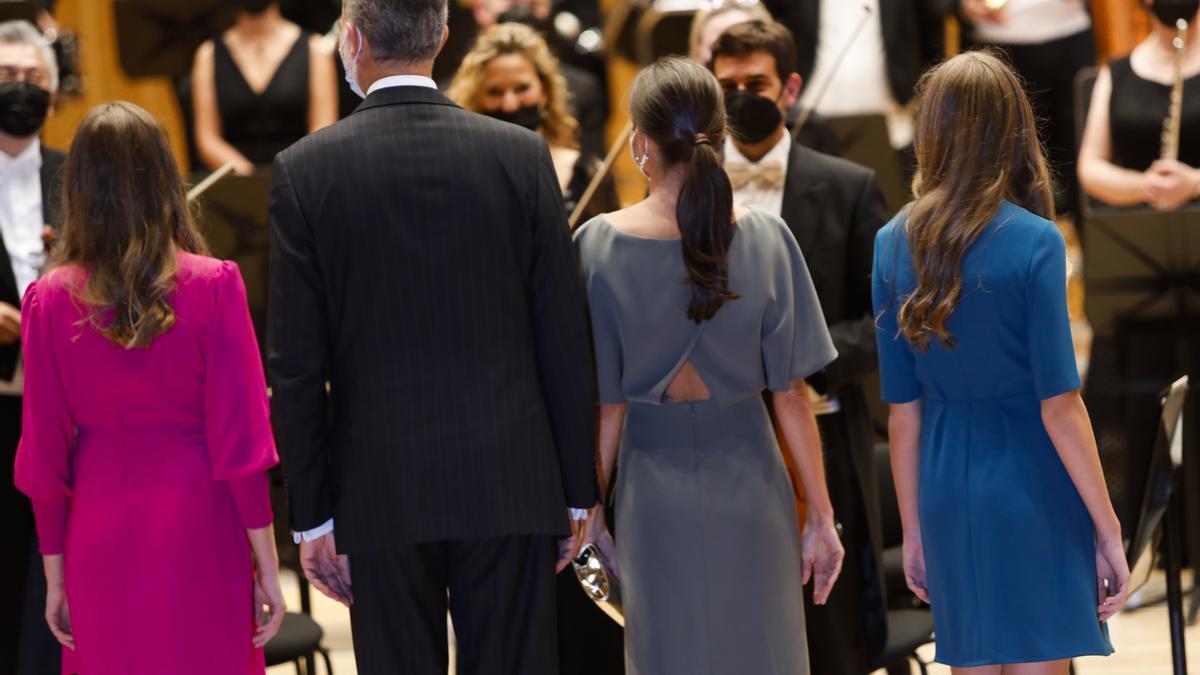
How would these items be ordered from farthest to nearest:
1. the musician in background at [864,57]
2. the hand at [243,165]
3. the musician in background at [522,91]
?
the musician in background at [864,57], the hand at [243,165], the musician in background at [522,91]

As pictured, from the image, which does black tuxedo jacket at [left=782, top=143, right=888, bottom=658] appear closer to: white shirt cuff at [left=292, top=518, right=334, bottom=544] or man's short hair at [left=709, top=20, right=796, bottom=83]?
man's short hair at [left=709, top=20, right=796, bottom=83]

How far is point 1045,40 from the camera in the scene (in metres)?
5.77

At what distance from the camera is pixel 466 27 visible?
229 inches

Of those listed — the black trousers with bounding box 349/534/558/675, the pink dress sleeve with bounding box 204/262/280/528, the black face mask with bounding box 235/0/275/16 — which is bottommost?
the black trousers with bounding box 349/534/558/675

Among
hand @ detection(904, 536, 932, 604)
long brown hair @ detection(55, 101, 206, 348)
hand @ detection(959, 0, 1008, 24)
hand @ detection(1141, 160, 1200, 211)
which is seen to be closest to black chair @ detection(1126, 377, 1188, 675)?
hand @ detection(904, 536, 932, 604)

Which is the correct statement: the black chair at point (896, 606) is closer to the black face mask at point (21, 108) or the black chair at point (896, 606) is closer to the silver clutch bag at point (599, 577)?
the silver clutch bag at point (599, 577)

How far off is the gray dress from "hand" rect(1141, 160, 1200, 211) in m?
2.24

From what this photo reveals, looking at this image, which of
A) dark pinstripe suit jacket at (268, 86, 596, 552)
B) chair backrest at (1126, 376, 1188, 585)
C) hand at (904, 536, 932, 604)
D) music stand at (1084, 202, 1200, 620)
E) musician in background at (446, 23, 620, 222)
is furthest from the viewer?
music stand at (1084, 202, 1200, 620)

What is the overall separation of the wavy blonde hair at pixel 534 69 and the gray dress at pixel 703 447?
4.63 feet

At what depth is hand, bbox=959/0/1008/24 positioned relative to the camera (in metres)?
5.62

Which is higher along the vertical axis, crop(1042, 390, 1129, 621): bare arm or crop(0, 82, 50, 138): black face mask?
crop(0, 82, 50, 138): black face mask

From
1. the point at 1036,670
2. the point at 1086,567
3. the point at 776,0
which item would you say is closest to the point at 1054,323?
the point at 1086,567

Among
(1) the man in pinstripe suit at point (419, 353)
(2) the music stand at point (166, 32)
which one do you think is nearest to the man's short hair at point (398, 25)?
(1) the man in pinstripe suit at point (419, 353)

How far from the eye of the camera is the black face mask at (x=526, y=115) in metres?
3.91
